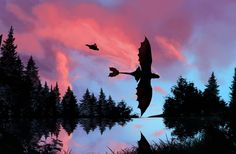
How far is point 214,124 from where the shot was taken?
6.18 feet

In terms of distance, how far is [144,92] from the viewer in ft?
5.69

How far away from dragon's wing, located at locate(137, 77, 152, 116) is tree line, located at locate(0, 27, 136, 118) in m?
0.18

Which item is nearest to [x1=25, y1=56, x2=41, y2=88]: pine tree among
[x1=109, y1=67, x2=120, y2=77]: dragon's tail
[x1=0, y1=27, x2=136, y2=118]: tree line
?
[x1=0, y1=27, x2=136, y2=118]: tree line

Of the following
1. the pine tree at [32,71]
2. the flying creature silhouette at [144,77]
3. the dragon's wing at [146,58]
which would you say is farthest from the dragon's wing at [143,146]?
the pine tree at [32,71]

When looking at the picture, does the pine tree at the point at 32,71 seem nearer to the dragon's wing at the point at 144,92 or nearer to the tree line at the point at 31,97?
the tree line at the point at 31,97

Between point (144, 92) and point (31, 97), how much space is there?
113 metres

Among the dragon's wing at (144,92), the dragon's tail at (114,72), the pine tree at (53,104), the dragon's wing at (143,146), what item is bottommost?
the dragon's wing at (143,146)

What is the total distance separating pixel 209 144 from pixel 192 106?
7.4 inches

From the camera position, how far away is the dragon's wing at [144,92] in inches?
67.7

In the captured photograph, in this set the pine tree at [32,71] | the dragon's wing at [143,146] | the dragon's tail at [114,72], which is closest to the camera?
the dragon's wing at [143,146]

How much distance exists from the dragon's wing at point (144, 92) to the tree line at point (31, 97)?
0.18 m

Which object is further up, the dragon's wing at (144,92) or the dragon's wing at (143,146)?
the dragon's wing at (144,92)

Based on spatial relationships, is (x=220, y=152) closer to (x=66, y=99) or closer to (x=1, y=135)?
(x=1, y=135)

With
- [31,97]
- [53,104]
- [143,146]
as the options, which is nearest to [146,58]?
[143,146]
